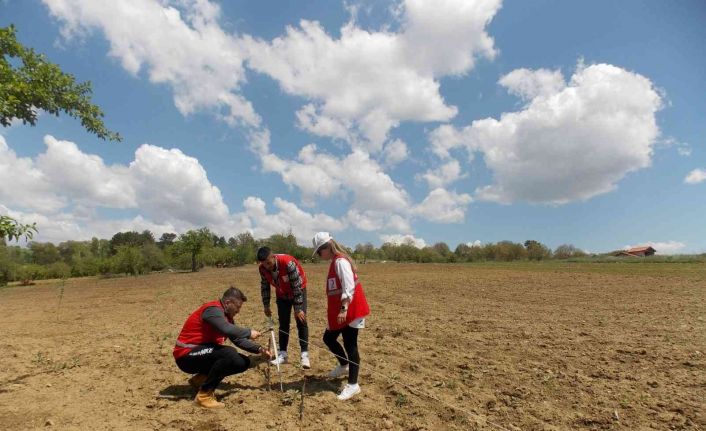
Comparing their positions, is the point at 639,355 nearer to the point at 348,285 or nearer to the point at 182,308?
the point at 348,285

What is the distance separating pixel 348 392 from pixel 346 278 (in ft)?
5.07

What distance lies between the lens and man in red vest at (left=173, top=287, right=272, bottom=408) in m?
4.90

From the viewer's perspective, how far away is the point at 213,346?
5.09 m

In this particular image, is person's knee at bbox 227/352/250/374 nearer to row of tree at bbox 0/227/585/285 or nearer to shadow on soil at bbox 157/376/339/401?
shadow on soil at bbox 157/376/339/401

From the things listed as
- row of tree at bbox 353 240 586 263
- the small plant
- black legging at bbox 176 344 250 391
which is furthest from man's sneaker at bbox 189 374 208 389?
row of tree at bbox 353 240 586 263

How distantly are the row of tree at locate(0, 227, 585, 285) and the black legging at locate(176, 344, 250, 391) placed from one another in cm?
3675

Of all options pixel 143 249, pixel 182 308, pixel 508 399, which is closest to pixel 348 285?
pixel 508 399

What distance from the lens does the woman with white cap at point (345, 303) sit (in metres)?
4.96

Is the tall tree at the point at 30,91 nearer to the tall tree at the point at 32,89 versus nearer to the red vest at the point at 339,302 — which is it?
the tall tree at the point at 32,89

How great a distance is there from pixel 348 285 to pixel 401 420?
1.71m

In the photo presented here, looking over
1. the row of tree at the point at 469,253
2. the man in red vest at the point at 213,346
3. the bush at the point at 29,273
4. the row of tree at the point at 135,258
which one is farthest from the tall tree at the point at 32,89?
the row of tree at the point at 469,253

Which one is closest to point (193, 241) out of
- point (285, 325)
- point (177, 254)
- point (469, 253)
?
point (177, 254)

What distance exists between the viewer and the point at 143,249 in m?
55.2

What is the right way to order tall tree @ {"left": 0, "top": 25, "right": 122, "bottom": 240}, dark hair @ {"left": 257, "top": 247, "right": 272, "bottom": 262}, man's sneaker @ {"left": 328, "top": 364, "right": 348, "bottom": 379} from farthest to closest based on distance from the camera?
dark hair @ {"left": 257, "top": 247, "right": 272, "bottom": 262}, man's sneaker @ {"left": 328, "top": 364, "right": 348, "bottom": 379}, tall tree @ {"left": 0, "top": 25, "right": 122, "bottom": 240}
